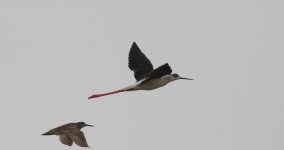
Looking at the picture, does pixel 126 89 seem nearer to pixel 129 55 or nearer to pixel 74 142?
pixel 129 55

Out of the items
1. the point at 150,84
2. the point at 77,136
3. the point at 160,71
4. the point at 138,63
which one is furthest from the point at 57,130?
the point at 138,63

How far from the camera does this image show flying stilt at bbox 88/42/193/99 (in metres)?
21.1

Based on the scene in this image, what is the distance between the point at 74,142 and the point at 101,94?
523 cm

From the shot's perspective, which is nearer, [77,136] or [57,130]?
[77,136]

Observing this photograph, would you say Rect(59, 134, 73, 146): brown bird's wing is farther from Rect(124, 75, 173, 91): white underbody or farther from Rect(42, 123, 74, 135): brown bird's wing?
Rect(124, 75, 173, 91): white underbody

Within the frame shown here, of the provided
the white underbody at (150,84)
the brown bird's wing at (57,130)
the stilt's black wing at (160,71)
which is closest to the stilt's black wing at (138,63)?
the white underbody at (150,84)

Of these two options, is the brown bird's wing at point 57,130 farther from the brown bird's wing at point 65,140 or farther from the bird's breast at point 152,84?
the bird's breast at point 152,84

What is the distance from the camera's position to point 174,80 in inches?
886

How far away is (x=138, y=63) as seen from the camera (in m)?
24.2

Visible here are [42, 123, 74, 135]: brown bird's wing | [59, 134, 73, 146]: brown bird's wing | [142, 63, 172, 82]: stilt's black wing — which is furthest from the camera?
[142, 63, 172, 82]: stilt's black wing

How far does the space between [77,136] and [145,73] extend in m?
6.63

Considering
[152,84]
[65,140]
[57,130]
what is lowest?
[65,140]

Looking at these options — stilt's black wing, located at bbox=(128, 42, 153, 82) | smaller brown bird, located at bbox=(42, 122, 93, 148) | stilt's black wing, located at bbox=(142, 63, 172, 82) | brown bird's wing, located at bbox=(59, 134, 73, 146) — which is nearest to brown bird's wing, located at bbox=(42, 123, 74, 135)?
smaller brown bird, located at bbox=(42, 122, 93, 148)

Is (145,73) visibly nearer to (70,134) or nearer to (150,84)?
(150,84)
